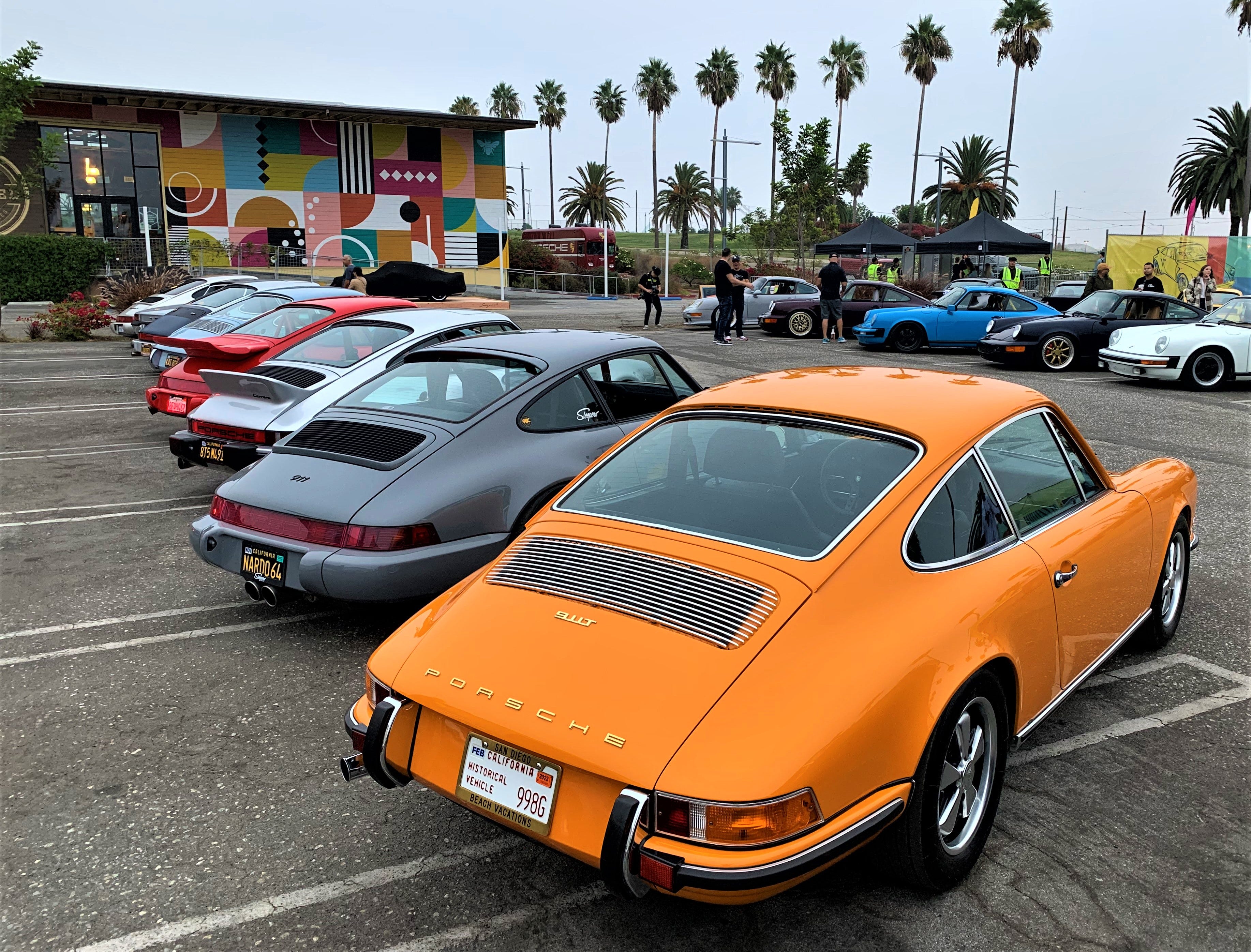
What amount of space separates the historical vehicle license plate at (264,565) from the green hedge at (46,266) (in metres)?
28.8

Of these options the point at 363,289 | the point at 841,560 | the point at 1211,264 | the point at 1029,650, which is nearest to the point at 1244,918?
the point at 1029,650

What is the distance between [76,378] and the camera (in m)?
15.5

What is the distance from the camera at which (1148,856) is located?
304cm

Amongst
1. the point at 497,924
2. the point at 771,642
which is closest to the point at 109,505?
the point at 497,924

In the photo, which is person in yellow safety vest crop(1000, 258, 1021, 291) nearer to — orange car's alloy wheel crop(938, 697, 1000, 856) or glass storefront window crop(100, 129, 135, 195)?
orange car's alloy wheel crop(938, 697, 1000, 856)

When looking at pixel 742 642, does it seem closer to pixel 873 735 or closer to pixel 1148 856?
pixel 873 735

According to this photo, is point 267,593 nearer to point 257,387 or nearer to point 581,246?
point 257,387

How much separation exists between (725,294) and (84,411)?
472 inches

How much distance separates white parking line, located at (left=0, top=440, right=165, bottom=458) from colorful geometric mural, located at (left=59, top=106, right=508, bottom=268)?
31.6 meters

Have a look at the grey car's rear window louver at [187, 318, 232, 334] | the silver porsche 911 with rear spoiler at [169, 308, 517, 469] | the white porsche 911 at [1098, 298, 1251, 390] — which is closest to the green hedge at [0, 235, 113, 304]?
the grey car's rear window louver at [187, 318, 232, 334]

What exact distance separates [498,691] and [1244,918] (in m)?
2.25

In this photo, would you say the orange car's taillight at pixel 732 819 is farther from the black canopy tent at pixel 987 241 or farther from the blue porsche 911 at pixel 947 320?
the black canopy tent at pixel 987 241

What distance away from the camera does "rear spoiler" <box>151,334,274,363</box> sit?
827cm

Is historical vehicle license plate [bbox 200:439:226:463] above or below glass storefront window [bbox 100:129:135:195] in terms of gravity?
below
